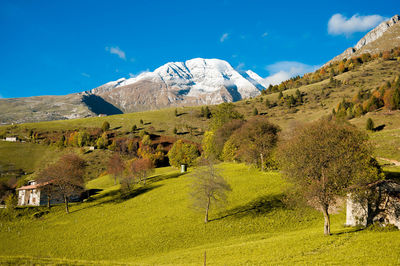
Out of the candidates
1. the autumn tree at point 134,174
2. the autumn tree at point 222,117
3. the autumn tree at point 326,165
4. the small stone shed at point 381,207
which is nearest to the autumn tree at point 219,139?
the autumn tree at point 222,117

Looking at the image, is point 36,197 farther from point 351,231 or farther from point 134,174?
point 351,231

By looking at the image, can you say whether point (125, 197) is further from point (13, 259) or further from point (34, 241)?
point (13, 259)

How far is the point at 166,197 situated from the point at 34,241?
76.1 feet

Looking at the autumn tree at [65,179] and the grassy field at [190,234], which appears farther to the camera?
the autumn tree at [65,179]

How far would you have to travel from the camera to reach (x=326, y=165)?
949 inches

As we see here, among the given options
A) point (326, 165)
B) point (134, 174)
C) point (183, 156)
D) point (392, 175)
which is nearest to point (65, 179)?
point (134, 174)

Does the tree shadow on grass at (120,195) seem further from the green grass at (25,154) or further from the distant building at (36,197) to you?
the green grass at (25,154)

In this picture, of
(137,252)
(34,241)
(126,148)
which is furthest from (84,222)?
(126,148)

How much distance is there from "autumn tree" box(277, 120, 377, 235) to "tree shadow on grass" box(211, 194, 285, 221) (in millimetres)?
12183

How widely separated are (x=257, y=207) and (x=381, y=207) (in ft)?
59.6

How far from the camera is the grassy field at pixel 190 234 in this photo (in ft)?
64.5

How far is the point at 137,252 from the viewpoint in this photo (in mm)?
30094

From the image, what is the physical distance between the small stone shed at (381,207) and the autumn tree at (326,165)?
1.45 meters

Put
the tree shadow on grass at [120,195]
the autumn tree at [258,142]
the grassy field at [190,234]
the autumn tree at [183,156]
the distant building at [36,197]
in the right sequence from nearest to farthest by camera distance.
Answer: the grassy field at [190,234]
the autumn tree at [258,142]
the tree shadow on grass at [120,195]
the distant building at [36,197]
the autumn tree at [183,156]
